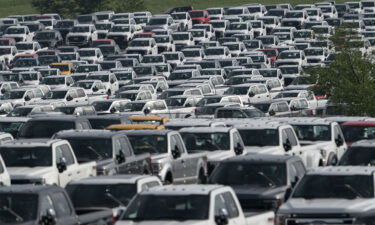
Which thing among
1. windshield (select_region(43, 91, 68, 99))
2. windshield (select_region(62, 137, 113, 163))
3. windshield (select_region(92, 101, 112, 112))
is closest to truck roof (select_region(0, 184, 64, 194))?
windshield (select_region(62, 137, 113, 163))

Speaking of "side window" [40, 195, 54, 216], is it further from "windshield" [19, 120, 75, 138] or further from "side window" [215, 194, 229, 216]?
"windshield" [19, 120, 75, 138]

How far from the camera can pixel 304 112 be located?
5306 centimetres

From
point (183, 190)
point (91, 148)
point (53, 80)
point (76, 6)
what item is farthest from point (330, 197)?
point (76, 6)

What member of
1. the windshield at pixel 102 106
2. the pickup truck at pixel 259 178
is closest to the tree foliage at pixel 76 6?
the windshield at pixel 102 106

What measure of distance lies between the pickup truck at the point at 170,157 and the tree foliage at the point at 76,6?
7791 centimetres

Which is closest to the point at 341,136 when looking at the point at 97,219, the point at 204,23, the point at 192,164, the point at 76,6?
the point at 192,164

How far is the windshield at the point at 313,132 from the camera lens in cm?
3659

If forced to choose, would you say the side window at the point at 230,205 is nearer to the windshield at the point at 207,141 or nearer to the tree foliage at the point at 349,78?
the windshield at the point at 207,141

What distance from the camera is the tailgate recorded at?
22.2 meters

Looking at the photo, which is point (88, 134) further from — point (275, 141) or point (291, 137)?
point (291, 137)

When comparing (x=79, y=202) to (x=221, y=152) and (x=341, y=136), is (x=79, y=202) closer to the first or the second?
(x=221, y=152)

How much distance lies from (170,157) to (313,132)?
6107 mm

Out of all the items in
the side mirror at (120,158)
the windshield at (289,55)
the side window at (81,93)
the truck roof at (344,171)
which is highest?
the truck roof at (344,171)

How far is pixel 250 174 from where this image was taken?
26.8 m
